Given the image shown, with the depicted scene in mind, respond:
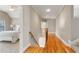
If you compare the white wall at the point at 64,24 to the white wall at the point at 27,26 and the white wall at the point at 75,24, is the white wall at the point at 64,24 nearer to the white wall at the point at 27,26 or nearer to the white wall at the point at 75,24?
the white wall at the point at 75,24

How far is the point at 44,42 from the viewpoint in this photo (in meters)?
1.72

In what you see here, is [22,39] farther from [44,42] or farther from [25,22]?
[44,42]

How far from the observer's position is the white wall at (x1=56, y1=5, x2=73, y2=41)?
1.56 metres

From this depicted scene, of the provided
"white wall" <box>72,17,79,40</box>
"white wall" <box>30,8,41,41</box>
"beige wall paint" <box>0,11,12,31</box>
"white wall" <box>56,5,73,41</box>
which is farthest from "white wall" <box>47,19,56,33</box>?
"beige wall paint" <box>0,11,12,31</box>

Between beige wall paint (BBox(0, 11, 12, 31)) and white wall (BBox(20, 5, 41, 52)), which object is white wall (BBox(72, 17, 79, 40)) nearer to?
white wall (BBox(20, 5, 41, 52))

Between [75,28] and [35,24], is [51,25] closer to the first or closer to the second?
[35,24]

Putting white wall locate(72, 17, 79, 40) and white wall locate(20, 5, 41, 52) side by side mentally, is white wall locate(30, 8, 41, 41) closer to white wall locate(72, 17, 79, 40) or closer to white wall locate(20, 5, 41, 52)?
white wall locate(20, 5, 41, 52)

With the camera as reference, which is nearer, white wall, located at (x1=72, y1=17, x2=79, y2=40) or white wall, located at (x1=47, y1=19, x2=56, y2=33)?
white wall, located at (x1=72, y1=17, x2=79, y2=40)

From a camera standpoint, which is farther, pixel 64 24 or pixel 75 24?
pixel 64 24

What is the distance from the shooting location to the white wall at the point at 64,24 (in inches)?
61.5

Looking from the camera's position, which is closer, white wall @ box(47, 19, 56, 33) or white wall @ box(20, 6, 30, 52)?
white wall @ box(20, 6, 30, 52)

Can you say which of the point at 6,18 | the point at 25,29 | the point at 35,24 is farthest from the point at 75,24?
the point at 6,18

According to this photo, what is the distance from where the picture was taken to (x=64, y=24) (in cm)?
167

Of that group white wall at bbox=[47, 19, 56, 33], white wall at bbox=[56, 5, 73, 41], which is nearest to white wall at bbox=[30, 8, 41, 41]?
white wall at bbox=[47, 19, 56, 33]
